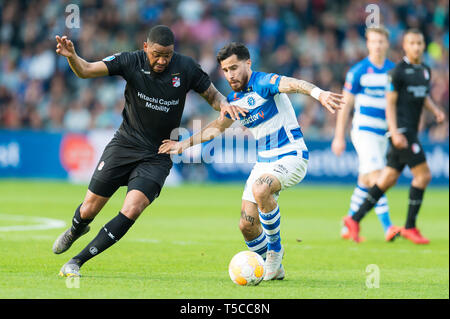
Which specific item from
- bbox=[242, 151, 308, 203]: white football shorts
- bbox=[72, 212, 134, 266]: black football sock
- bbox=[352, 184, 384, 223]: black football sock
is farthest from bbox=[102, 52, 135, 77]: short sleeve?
bbox=[352, 184, 384, 223]: black football sock

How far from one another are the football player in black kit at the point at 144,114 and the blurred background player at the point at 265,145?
0.22m

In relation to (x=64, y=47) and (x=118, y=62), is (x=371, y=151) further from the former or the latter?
(x=64, y=47)

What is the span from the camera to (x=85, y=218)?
7992mm

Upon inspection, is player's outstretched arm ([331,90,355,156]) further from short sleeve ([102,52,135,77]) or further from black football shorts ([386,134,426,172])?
short sleeve ([102,52,135,77])

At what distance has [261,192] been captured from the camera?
7.56 m

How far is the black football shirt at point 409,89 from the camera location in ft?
37.1

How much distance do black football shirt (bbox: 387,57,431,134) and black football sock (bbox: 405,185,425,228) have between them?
0.89m

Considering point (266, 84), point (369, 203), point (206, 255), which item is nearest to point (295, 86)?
point (266, 84)

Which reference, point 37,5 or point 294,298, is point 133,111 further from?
point 37,5

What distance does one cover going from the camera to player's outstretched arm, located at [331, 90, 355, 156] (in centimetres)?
1102

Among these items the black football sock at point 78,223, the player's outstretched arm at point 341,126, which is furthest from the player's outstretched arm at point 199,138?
the player's outstretched arm at point 341,126

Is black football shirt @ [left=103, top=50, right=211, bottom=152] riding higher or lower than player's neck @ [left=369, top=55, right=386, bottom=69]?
lower

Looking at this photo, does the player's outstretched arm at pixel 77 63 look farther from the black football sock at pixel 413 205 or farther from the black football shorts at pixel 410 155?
the black football sock at pixel 413 205
